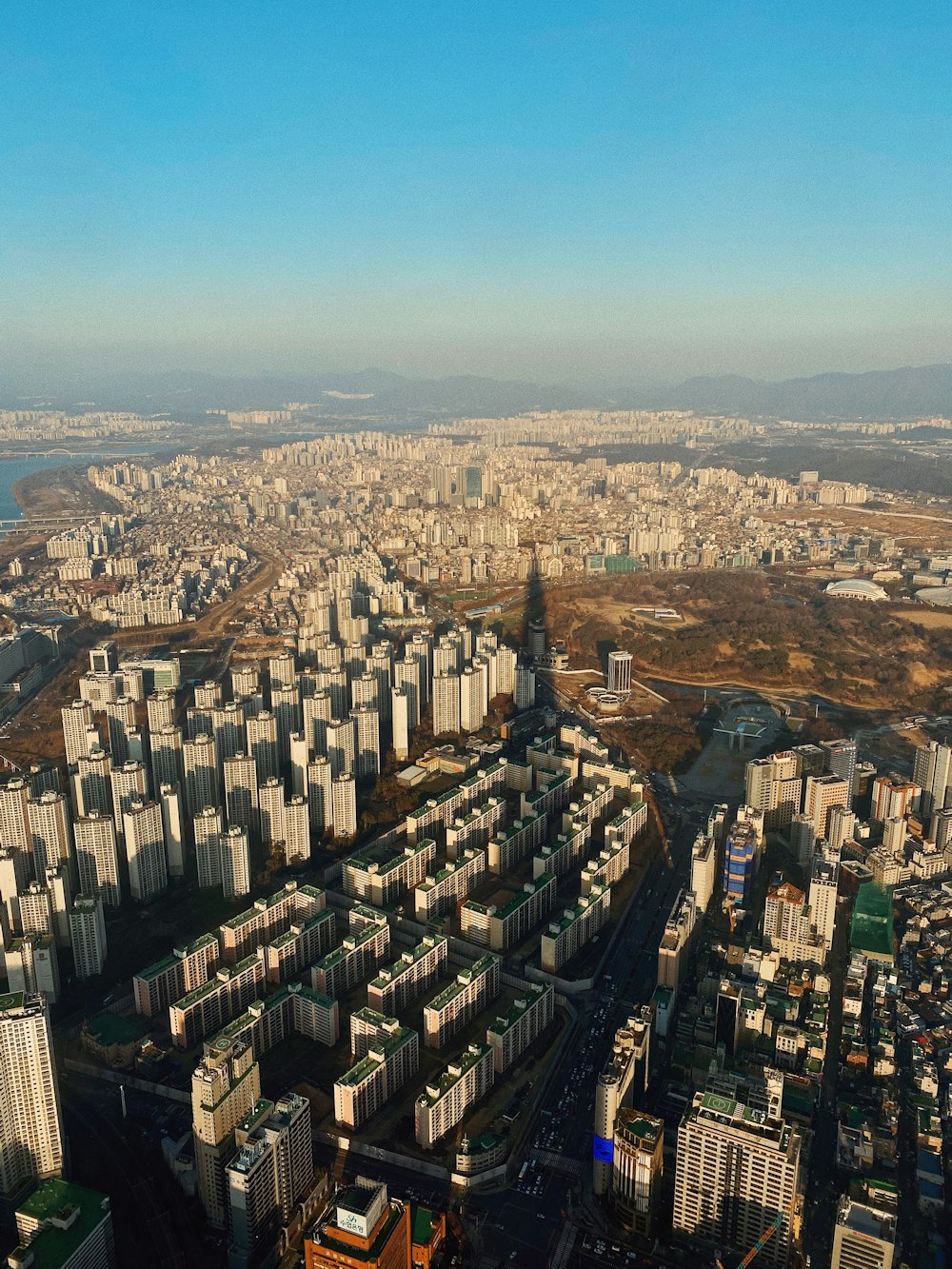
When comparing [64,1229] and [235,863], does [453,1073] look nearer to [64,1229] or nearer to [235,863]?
[64,1229]

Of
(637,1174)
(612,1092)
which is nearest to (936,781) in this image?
(612,1092)

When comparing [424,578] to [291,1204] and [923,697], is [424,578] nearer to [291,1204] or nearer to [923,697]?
[923,697]

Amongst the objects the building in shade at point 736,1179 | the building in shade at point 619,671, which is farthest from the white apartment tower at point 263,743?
the building in shade at point 736,1179

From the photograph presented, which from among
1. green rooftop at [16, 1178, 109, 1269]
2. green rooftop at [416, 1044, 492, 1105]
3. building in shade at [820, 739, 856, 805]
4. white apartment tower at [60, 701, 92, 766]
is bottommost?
green rooftop at [416, 1044, 492, 1105]

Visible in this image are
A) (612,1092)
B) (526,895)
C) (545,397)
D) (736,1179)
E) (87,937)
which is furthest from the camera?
(545,397)

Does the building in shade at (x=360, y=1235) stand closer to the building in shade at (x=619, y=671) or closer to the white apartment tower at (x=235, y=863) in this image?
the white apartment tower at (x=235, y=863)

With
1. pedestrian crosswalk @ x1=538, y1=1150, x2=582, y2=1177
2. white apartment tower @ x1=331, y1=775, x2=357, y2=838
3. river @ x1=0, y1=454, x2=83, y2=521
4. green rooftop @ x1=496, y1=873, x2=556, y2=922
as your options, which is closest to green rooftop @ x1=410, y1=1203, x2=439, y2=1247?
pedestrian crosswalk @ x1=538, y1=1150, x2=582, y2=1177

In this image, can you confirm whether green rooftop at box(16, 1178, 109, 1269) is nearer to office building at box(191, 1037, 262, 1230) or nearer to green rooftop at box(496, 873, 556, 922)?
office building at box(191, 1037, 262, 1230)
